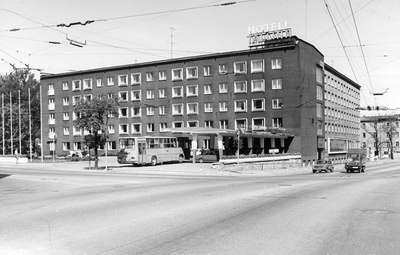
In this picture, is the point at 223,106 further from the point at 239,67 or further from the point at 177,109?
the point at 177,109

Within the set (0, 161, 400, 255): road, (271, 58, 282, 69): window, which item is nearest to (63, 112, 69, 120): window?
(271, 58, 282, 69): window

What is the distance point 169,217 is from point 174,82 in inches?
2167

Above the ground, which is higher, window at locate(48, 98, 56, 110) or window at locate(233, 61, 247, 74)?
window at locate(233, 61, 247, 74)

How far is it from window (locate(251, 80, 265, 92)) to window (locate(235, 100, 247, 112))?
2323mm

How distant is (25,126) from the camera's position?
6644cm

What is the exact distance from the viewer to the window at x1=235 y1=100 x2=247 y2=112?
5922 cm

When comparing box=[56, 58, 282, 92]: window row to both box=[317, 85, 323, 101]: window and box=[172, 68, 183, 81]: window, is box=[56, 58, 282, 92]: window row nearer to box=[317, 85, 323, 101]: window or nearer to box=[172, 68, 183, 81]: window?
box=[172, 68, 183, 81]: window

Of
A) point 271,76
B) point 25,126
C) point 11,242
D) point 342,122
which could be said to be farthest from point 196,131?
point 342,122

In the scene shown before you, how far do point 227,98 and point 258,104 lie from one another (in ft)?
16.3

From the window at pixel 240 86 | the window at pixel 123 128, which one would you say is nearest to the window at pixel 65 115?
the window at pixel 123 128

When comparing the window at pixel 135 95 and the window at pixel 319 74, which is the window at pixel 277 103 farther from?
the window at pixel 135 95

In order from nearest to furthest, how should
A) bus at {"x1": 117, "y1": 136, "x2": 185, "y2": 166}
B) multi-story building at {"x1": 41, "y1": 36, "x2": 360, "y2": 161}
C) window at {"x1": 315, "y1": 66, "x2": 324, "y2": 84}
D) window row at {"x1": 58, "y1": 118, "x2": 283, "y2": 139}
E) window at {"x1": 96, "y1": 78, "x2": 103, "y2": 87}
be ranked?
bus at {"x1": 117, "y1": 136, "x2": 185, "y2": 166} → multi-story building at {"x1": 41, "y1": 36, "x2": 360, "y2": 161} → window row at {"x1": 58, "y1": 118, "x2": 283, "y2": 139} → window at {"x1": 315, "y1": 66, "x2": 324, "y2": 84} → window at {"x1": 96, "y1": 78, "x2": 103, "y2": 87}

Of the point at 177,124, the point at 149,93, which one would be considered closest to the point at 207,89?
the point at 177,124

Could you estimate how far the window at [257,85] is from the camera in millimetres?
57969
